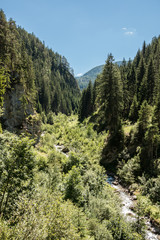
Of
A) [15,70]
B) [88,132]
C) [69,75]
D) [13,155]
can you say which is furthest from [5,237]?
[69,75]

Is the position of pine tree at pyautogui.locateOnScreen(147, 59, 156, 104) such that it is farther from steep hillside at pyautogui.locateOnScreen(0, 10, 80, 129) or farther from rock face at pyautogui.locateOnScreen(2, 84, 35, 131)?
rock face at pyautogui.locateOnScreen(2, 84, 35, 131)

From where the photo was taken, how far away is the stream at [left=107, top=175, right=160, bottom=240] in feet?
43.8

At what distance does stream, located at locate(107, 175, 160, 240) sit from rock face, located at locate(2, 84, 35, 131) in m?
21.5

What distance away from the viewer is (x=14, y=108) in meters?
27.2

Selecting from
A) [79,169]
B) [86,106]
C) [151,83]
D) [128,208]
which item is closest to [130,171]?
[128,208]

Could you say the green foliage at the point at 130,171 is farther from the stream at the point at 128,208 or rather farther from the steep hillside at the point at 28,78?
the steep hillside at the point at 28,78

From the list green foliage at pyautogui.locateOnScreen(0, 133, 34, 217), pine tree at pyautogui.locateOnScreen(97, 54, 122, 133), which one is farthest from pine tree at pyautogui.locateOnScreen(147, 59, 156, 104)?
green foliage at pyautogui.locateOnScreen(0, 133, 34, 217)

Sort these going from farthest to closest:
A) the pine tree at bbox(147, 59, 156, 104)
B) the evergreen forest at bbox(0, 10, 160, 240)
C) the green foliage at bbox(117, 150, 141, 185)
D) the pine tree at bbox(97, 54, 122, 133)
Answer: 1. the pine tree at bbox(147, 59, 156, 104)
2. the pine tree at bbox(97, 54, 122, 133)
3. the green foliage at bbox(117, 150, 141, 185)
4. the evergreen forest at bbox(0, 10, 160, 240)

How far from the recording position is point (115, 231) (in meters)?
10.9

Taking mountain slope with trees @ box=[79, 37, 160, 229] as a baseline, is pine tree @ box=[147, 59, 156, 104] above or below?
above

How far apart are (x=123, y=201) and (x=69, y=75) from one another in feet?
465

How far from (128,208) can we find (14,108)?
26.2 meters

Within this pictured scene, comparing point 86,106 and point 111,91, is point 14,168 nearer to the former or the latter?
point 111,91

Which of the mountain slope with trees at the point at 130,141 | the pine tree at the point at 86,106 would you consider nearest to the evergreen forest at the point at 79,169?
the mountain slope with trees at the point at 130,141
